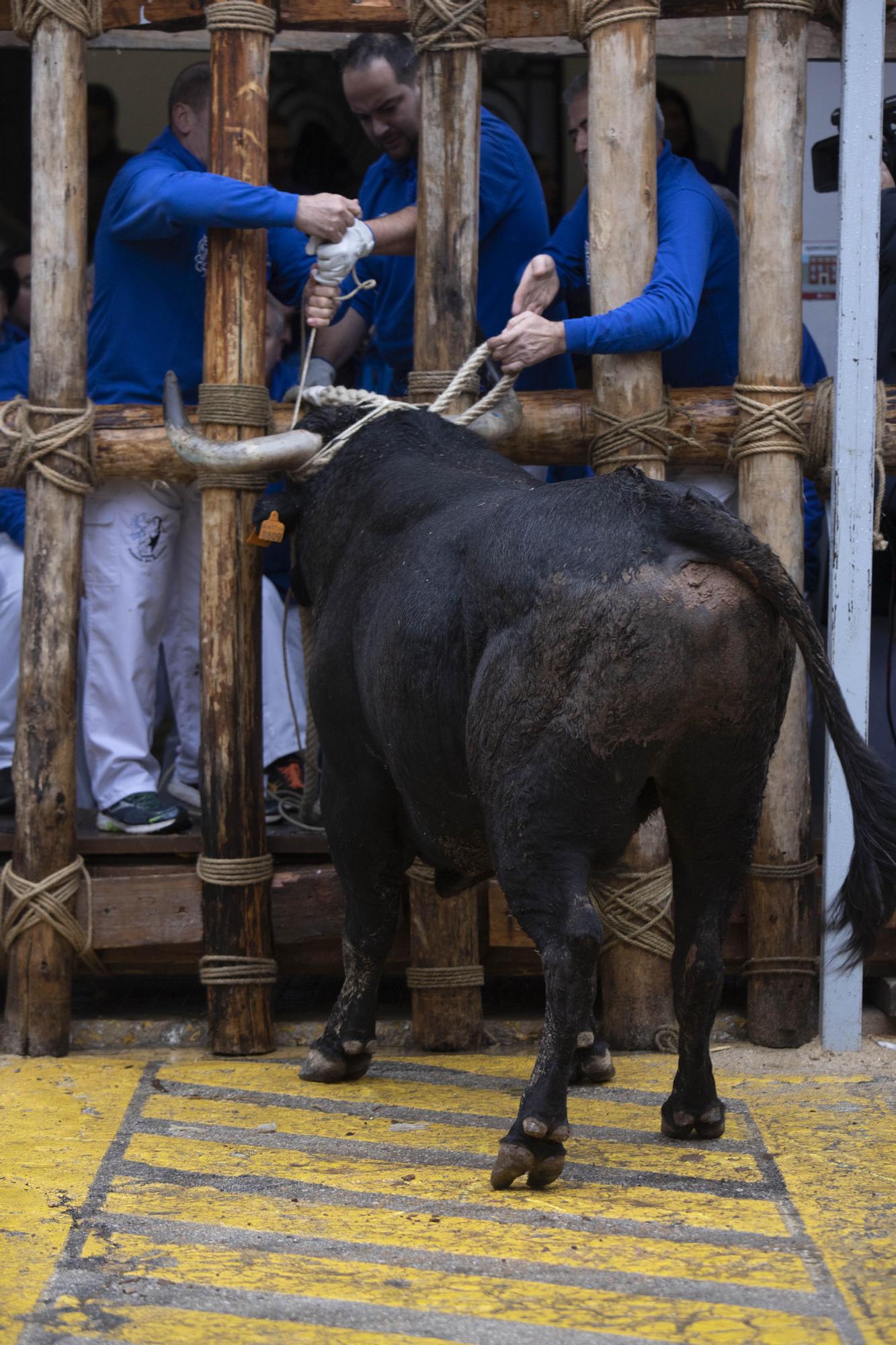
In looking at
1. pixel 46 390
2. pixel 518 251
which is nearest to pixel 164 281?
pixel 46 390

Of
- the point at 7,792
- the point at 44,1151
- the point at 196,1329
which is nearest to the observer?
the point at 196,1329

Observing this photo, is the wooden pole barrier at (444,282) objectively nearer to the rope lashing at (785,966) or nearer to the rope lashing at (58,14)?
the rope lashing at (785,966)

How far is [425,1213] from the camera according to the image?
3.24m

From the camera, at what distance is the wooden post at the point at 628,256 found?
14.8ft

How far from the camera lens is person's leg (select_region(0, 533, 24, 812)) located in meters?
5.34

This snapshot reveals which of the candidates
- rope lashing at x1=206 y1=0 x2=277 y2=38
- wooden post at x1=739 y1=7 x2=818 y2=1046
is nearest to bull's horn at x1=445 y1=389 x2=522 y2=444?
wooden post at x1=739 y1=7 x2=818 y2=1046

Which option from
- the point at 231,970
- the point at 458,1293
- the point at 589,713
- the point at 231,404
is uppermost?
the point at 231,404

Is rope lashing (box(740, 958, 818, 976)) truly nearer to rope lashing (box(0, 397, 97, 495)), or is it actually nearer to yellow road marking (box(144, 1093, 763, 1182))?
yellow road marking (box(144, 1093, 763, 1182))

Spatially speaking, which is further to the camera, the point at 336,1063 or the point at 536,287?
the point at 536,287

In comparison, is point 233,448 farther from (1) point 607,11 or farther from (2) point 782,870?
(2) point 782,870

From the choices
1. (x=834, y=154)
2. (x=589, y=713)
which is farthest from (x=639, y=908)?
(x=834, y=154)

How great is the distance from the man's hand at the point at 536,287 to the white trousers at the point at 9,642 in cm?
197

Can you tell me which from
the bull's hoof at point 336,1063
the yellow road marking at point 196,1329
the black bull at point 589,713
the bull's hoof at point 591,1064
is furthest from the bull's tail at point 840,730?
the bull's hoof at point 336,1063

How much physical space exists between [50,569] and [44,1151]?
1.76 meters
